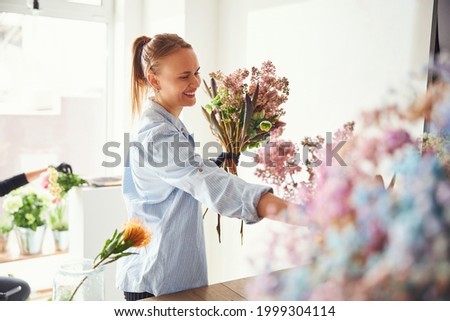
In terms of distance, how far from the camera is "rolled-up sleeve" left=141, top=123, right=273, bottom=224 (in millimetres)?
936

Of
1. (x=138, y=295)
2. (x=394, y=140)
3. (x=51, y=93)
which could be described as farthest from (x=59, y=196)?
(x=394, y=140)

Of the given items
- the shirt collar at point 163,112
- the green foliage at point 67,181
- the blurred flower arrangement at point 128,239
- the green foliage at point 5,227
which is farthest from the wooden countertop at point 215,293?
the green foliage at point 5,227

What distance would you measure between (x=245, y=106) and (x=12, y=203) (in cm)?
222

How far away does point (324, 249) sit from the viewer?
1.54 ft

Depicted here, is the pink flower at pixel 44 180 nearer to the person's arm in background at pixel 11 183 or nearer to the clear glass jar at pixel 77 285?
the person's arm in background at pixel 11 183

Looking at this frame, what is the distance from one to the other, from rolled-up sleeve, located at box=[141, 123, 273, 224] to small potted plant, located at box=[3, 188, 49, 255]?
2.09 metres

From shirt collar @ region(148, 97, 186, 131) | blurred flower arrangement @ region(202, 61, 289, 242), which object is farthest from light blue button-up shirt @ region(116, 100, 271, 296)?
blurred flower arrangement @ region(202, 61, 289, 242)

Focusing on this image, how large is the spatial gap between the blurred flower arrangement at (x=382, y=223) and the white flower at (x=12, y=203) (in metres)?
2.79

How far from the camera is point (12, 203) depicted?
2.98 m

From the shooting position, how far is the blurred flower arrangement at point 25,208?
9.84ft

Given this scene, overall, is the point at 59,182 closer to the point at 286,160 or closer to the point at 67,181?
the point at 67,181

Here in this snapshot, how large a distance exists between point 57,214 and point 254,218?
253 cm
